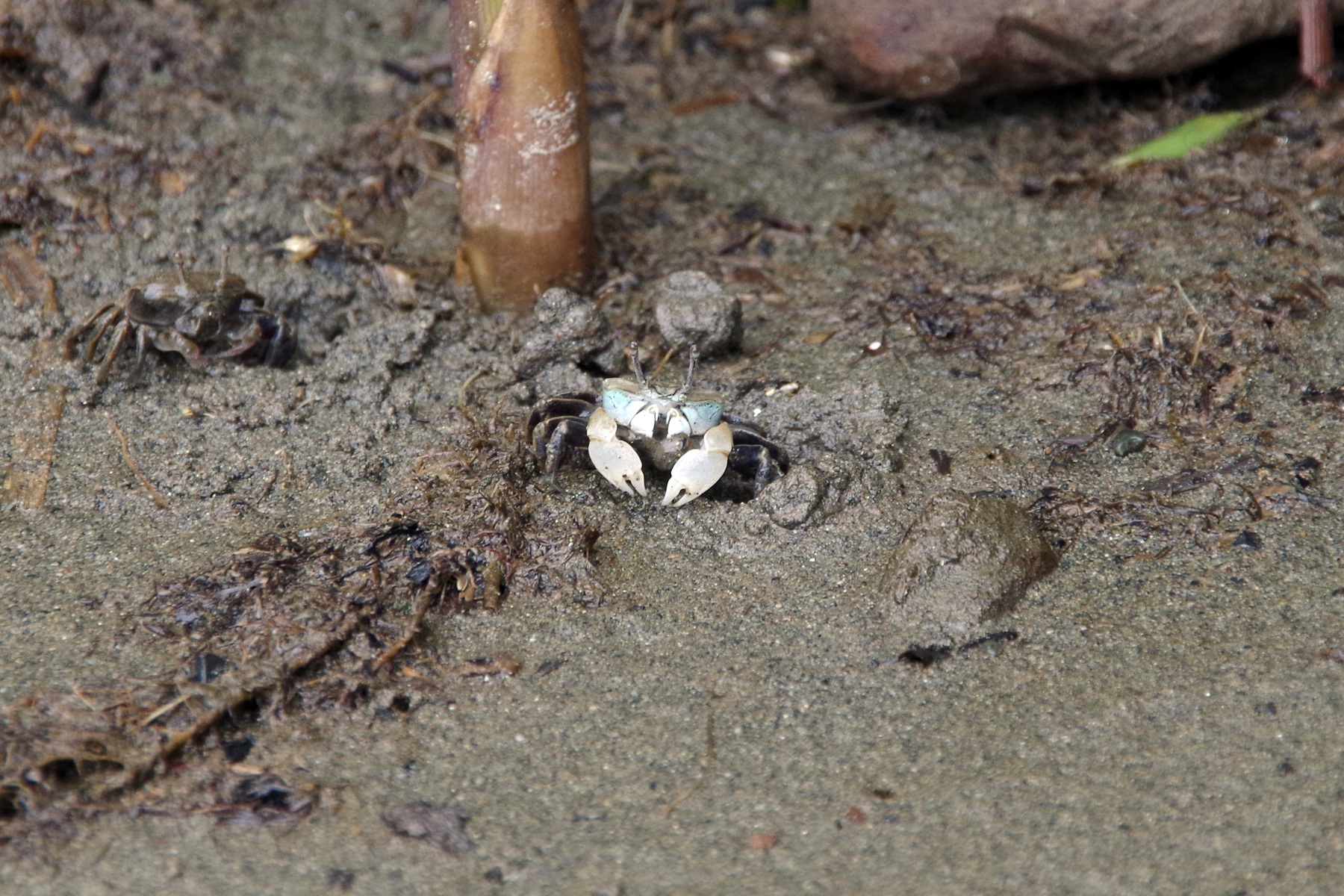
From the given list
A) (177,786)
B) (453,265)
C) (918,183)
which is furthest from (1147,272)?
(177,786)

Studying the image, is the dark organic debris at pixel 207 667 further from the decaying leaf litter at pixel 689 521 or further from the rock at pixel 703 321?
the rock at pixel 703 321

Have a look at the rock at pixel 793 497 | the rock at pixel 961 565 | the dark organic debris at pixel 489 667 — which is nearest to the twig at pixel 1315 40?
the rock at pixel 961 565

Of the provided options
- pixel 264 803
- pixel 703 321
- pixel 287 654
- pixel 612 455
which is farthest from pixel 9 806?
pixel 703 321

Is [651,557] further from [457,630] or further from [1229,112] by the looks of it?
[1229,112]

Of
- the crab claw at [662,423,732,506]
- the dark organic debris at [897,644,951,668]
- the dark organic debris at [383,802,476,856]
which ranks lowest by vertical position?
the dark organic debris at [897,644,951,668]

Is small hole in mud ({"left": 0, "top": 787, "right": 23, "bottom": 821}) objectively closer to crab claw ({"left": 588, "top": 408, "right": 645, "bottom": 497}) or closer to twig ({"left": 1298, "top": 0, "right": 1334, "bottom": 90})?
crab claw ({"left": 588, "top": 408, "right": 645, "bottom": 497})

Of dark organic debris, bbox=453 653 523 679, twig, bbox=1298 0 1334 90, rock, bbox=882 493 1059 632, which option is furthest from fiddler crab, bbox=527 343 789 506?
twig, bbox=1298 0 1334 90

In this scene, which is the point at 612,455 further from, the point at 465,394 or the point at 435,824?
the point at 435,824
